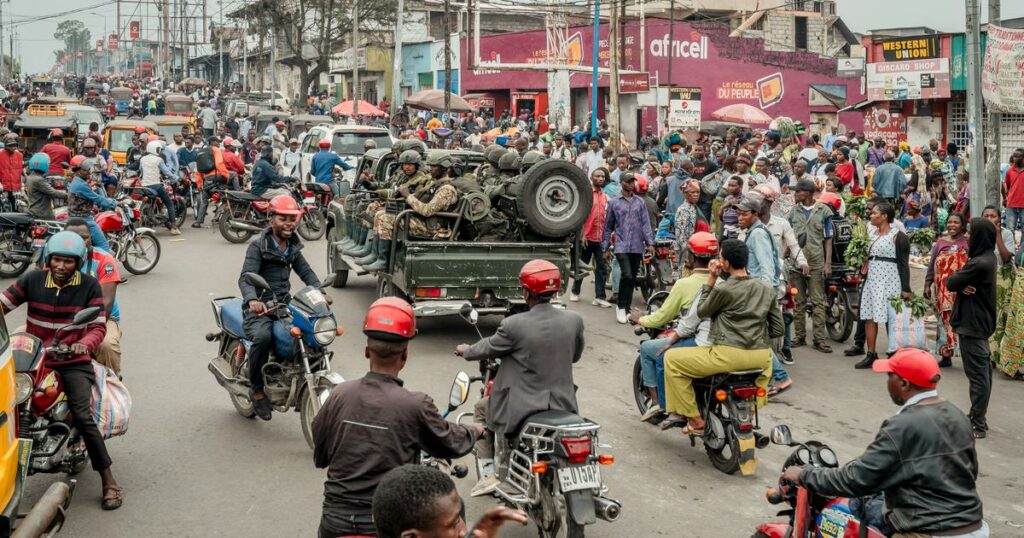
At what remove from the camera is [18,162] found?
18.7 metres

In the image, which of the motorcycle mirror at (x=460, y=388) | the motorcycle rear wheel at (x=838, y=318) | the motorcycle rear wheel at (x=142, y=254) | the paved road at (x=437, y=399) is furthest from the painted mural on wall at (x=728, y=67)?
the motorcycle mirror at (x=460, y=388)

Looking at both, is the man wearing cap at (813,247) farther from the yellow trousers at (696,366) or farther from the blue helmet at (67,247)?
the blue helmet at (67,247)

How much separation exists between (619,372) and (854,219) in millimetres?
3567

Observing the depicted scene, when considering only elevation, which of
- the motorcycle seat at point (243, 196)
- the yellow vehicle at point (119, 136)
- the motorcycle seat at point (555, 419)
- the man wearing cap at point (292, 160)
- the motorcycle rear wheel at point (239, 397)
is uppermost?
the yellow vehicle at point (119, 136)

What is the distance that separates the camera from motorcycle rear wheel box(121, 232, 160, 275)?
15.9 m

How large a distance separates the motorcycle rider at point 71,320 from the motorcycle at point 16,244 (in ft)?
30.4

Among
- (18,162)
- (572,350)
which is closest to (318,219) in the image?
(18,162)

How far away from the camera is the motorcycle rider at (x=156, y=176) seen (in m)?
19.6

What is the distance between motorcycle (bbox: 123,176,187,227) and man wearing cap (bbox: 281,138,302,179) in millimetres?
3198

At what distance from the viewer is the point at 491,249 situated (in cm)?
1154

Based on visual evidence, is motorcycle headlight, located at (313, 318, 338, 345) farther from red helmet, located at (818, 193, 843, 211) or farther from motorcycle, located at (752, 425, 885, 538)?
red helmet, located at (818, 193, 843, 211)

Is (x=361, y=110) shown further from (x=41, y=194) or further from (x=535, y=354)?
(x=535, y=354)

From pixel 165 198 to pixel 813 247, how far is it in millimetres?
12714

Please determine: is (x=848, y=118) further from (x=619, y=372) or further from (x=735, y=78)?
(x=619, y=372)
